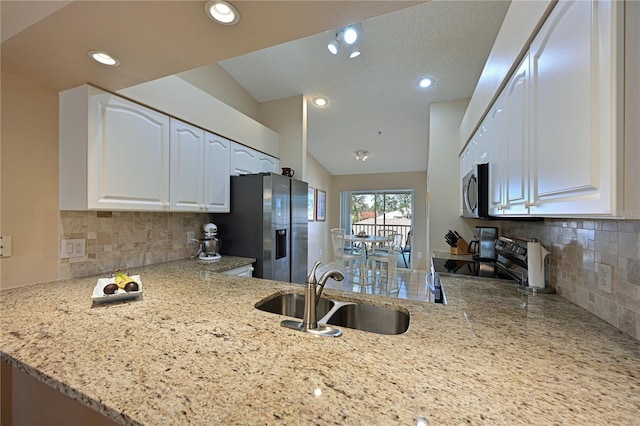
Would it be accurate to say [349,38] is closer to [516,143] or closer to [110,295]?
[516,143]

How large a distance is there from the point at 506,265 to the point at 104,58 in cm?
269

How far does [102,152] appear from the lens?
1.56 m

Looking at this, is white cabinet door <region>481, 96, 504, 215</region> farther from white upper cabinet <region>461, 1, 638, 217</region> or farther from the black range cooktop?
the black range cooktop

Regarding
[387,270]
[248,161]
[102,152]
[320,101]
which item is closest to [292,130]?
[320,101]

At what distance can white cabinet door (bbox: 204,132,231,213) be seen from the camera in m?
2.40

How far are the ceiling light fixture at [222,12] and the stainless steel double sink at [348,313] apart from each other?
1.24 m

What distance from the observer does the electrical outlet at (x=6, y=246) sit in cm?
140

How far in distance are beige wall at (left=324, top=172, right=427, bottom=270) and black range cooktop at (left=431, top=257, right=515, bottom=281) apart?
11.3ft

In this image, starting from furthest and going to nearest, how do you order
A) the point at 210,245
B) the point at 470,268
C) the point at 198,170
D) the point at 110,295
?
the point at 210,245, the point at 198,170, the point at 470,268, the point at 110,295

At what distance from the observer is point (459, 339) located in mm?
899

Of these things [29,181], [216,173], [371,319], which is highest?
[216,173]

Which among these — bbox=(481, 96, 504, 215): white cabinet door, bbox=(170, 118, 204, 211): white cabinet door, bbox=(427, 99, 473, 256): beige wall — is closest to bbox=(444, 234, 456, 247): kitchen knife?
bbox=(427, 99, 473, 256): beige wall

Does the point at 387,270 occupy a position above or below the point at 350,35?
below

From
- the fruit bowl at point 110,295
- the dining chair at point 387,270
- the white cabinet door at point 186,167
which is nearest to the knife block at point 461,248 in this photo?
the dining chair at point 387,270
